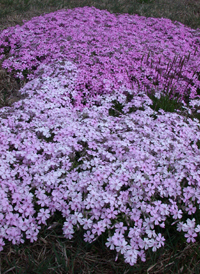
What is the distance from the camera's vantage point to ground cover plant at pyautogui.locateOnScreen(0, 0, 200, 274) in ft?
8.71

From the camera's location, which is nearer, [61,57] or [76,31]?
[61,57]

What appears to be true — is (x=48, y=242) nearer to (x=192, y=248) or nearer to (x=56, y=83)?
(x=192, y=248)

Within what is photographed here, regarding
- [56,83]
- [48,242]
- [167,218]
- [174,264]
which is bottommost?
[48,242]

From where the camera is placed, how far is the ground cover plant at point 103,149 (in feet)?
8.71

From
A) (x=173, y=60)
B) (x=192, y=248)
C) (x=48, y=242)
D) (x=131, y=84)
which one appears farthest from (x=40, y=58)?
(x=192, y=248)

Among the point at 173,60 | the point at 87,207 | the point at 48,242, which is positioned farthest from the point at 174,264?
the point at 173,60

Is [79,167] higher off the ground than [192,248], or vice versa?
[79,167]

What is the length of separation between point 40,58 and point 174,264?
210 inches

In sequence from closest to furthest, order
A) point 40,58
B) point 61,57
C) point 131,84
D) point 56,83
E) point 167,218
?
point 167,218
point 56,83
point 131,84
point 61,57
point 40,58

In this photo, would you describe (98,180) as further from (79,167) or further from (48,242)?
(48,242)

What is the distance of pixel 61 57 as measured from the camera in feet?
18.4

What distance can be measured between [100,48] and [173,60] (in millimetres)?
1782

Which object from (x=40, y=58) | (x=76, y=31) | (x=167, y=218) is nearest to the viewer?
(x=167, y=218)

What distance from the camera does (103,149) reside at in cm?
331
